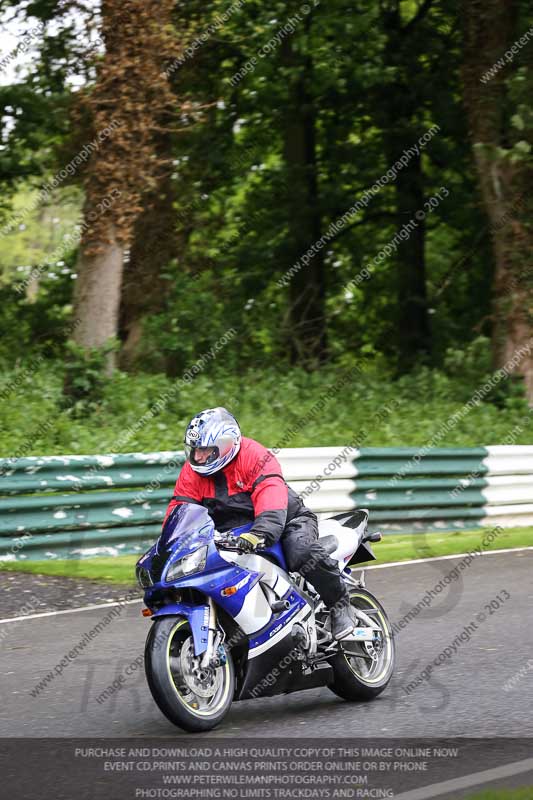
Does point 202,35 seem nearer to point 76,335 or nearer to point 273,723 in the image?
point 76,335

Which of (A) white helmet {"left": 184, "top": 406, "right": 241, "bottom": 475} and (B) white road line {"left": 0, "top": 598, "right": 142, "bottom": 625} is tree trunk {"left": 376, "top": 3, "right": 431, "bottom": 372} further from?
(A) white helmet {"left": 184, "top": 406, "right": 241, "bottom": 475}

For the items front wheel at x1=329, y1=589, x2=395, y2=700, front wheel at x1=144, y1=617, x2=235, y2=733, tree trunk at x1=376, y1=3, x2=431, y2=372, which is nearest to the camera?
front wheel at x1=144, y1=617, x2=235, y2=733

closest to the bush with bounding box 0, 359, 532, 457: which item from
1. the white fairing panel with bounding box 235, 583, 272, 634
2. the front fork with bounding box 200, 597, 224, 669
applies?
the white fairing panel with bounding box 235, 583, 272, 634

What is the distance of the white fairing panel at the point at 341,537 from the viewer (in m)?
6.87

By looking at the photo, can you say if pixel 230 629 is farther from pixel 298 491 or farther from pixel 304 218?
pixel 304 218

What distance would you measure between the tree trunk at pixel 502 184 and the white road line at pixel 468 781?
46.7 feet

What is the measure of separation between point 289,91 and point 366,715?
791 inches

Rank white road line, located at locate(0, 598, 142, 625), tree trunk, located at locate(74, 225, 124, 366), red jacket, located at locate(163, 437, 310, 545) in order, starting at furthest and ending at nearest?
tree trunk, located at locate(74, 225, 124, 366), white road line, located at locate(0, 598, 142, 625), red jacket, located at locate(163, 437, 310, 545)

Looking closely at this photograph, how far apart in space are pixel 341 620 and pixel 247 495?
33.7 inches

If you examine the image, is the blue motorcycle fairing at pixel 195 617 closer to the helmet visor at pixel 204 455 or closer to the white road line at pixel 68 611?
the helmet visor at pixel 204 455

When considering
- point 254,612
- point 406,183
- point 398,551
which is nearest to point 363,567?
point 398,551

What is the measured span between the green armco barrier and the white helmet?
Answer: 5185 mm

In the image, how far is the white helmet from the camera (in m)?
6.36

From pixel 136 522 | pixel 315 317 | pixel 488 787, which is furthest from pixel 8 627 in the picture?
pixel 315 317
